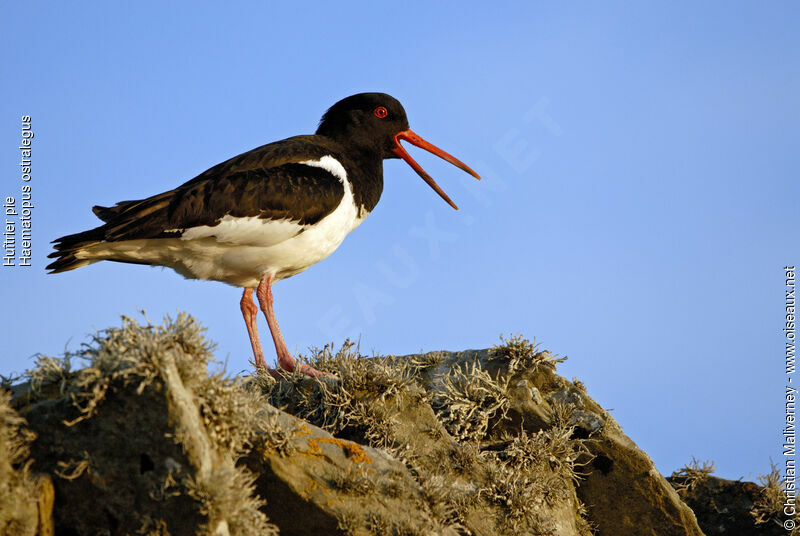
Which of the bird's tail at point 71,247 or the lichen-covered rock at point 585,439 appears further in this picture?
the bird's tail at point 71,247

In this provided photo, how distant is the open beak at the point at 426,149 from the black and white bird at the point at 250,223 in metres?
1.09

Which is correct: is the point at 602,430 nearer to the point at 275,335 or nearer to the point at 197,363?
the point at 275,335

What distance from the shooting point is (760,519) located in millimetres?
8039

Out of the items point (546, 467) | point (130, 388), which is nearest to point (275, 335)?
point (546, 467)

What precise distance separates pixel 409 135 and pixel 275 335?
11.3 ft

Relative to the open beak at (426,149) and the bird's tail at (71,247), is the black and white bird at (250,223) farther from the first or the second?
the open beak at (426,149)

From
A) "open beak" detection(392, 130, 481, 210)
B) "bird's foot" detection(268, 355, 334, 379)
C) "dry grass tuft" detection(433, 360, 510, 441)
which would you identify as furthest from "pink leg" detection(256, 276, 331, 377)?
"open beak" detection(392, 130, 481, 210)

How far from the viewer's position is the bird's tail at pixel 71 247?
25.5ft

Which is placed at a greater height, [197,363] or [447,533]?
[197,363]

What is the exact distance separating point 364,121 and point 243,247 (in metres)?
2.46

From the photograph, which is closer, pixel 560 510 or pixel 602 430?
pixel 560 510

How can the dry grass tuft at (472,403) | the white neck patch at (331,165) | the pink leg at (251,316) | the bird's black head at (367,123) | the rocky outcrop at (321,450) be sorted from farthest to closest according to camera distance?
1. the bird's black head at (367,123)
2. the pink leg at (251,316)
3. the white neck patch at (331,165)
4. the dry grass tuft at (472,403)
5. the rocky outcrop at (321,450)

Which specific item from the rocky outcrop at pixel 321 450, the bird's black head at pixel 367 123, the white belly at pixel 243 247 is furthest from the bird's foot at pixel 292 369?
the bird's black head at pixel 367 123

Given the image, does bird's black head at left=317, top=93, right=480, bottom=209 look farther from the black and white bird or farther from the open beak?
the black and white bird
